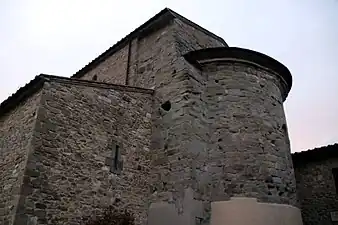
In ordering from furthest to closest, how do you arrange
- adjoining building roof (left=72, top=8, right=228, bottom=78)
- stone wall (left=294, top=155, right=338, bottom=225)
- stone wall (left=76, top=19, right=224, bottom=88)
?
adjoining building roof (left=72, top=8, right=228, bottom=78), stone wall (left=294, top=155, right=338, bottom=225), stone wall (left=76, top=19, right=224, bottom=88)

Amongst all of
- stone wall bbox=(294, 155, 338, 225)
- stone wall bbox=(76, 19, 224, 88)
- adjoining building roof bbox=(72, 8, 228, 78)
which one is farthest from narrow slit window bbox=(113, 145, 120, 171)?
stone wall bbox=(294, 155, 338, 225)

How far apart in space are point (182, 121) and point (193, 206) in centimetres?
198

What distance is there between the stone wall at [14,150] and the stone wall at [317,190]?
7941mm

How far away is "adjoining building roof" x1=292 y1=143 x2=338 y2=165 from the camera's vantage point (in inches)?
372

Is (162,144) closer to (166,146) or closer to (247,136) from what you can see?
(166,146)

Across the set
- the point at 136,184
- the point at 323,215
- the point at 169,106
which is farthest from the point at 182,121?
the point at 323,215

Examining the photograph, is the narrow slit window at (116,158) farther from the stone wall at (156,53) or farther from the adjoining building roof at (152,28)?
the adjoining building roof at (152,28)

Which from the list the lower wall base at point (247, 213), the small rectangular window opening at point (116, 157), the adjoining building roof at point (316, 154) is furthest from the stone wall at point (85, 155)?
the adjoining building roof at point (316, 154)

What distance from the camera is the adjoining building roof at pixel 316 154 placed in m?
9.46

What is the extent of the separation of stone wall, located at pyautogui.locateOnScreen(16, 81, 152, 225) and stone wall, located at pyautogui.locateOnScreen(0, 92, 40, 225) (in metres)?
0.24

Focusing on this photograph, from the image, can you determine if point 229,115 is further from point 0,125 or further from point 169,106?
point 0,125

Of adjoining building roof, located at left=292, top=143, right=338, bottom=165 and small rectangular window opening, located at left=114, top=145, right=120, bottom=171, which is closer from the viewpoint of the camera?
small rectangular window opening, located at left=114, top=145, right=120, bottom=171

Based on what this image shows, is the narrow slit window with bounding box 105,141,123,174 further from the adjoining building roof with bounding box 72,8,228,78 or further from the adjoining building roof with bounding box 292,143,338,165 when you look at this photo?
the adjoining building roof with bounding box 292,143,338,165

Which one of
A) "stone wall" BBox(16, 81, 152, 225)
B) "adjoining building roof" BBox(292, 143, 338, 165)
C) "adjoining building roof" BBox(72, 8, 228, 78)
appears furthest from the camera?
"adjoining building roof" BBox(72, 8, 228, 78)
